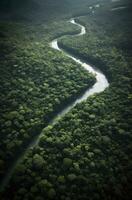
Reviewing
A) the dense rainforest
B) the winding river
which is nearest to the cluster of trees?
the dense rainforest

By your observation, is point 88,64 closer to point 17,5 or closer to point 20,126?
point 20,126

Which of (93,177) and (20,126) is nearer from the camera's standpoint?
(93,177)

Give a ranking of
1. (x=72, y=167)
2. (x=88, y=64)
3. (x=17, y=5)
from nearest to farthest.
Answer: (x=72, y=167)
(x=88, y=64)
(x=17, y=5)

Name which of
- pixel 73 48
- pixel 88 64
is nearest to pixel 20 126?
pixel 88 64

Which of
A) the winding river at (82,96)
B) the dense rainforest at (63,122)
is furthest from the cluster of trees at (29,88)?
the winding river at (82,96)

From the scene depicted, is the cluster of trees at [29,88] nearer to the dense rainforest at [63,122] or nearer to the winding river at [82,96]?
the dense rainforest at [63,122]

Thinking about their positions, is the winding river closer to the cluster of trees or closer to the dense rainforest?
the dense rainforest
